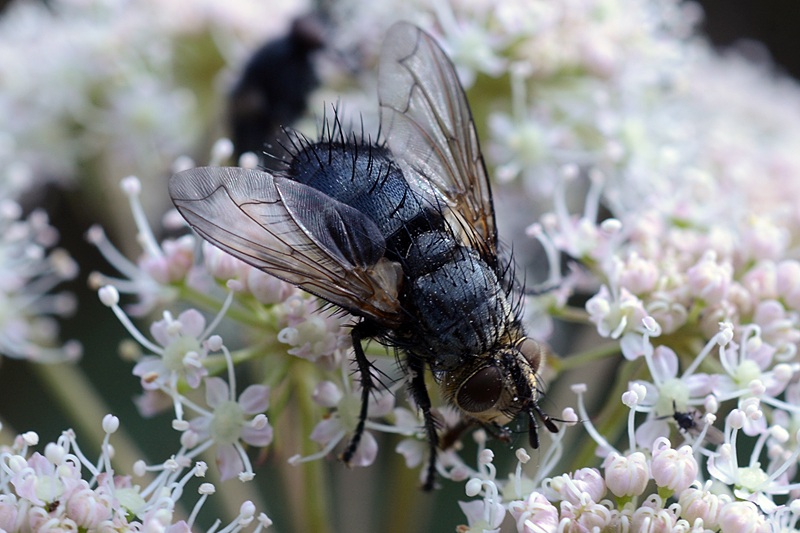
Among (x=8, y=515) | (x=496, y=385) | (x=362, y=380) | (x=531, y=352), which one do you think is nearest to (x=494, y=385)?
(x=496, y=385)

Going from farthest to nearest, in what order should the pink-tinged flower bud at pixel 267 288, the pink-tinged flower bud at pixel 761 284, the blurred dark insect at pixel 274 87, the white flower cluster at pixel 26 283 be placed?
the blurred dark insect at pixel 274 87 < the white flower cluster at pixel 26 283 < the pink-tinged flower bud at pixel 761 284 < the pink-tinged flower bud at pixel 267 288

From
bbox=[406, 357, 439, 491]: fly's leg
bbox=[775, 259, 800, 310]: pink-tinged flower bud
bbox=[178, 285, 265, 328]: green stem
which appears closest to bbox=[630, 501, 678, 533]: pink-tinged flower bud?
bbox=[406, 357, 439, 491]: fly's leg

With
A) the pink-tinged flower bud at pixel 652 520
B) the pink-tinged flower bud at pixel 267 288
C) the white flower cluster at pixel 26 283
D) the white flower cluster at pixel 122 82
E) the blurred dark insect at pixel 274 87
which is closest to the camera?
the pink-tinged flower bud at pixel 652 520

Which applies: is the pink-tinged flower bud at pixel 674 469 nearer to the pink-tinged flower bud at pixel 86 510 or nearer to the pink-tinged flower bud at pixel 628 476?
the pink-tinged flower bud at pixel 628 476

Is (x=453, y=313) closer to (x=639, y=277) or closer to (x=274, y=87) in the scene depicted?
(x=639, y=277)

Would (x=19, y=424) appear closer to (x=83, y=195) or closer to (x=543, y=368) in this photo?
(x=83, y=195)

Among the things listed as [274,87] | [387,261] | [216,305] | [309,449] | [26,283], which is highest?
[274,87]

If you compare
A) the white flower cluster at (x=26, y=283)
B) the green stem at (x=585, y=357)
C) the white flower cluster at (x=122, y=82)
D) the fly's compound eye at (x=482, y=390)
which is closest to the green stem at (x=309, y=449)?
the fly's compound eye at (x=482, y=390)
